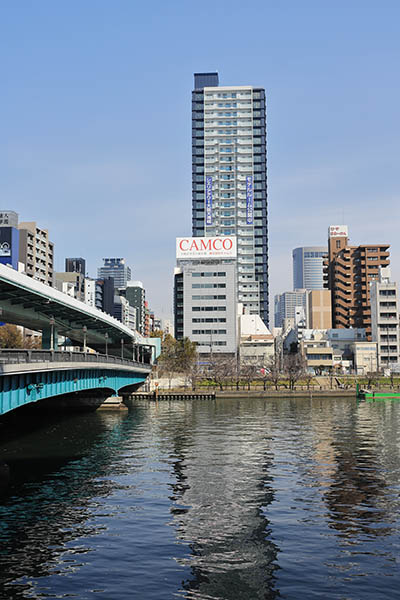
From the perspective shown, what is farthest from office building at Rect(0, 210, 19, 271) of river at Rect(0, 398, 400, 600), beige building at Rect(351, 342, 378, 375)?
beige building at Rect(351, 342, 378, 375)

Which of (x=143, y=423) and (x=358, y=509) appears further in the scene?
(x=143, y=423)

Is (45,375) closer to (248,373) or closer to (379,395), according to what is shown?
(379,395)

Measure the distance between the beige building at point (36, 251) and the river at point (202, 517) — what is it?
119 m

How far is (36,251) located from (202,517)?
539ft

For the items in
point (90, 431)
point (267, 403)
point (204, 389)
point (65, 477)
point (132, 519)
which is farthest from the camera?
point (204, 389)

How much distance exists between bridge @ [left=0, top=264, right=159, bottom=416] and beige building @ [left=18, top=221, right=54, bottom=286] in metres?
53.0

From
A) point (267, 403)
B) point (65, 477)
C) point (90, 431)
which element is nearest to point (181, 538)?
point (65, 477)

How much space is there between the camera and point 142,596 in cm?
2134

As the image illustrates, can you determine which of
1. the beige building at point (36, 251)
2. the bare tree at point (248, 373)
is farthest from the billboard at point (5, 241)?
the bare tree at point (248, 373)

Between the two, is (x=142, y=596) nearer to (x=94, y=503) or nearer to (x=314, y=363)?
(x=94, y=503)

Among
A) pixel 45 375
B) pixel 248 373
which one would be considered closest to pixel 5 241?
pixel 248 373

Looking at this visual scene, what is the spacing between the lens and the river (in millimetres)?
22516

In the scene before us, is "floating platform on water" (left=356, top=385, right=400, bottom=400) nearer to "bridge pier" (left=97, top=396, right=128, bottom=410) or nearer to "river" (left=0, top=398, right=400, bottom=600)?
"bridge pier" (left=97, top=396, right=128, bottom=410)

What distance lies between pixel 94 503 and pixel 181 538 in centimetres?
923
